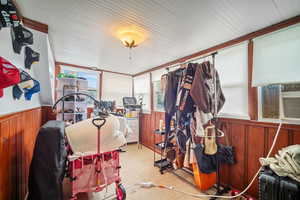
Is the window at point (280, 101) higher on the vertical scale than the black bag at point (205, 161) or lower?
higher

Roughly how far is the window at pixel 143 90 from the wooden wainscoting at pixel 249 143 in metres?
2.37

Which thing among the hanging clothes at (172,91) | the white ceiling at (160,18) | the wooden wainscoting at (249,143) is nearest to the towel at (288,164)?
the wooden wainscoting at (249,143)

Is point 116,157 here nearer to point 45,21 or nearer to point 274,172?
point 274,172

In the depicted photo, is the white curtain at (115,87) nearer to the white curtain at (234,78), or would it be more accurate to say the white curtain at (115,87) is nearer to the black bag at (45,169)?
the white curtain at (234,78)

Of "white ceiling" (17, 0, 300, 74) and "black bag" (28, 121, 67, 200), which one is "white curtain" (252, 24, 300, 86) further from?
"black bag" (28, 121, 67, 200)

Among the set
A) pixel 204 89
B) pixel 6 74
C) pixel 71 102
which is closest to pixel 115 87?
pixel 71 102

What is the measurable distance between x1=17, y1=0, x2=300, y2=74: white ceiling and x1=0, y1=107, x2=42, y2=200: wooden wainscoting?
1.25 m

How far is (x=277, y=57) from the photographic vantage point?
1.65 meters

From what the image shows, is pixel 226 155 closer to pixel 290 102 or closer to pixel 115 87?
pixel 290 102

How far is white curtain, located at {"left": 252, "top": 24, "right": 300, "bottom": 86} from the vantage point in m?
1.52

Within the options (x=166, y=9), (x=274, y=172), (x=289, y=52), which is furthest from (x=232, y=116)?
(x=166, y=9)

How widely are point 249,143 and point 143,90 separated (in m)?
3.11

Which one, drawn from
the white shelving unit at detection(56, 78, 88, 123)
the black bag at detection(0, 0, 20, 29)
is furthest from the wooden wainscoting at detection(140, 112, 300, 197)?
the white shelving unit at detection(56, 78, 88, 123)

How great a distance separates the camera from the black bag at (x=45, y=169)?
1.01 meters
